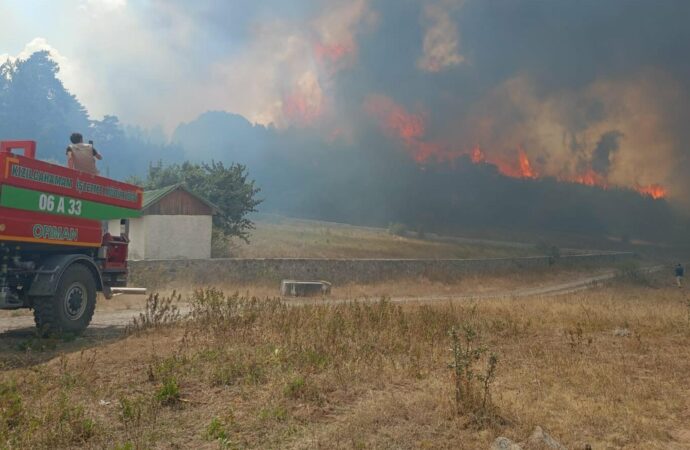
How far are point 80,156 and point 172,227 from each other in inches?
689

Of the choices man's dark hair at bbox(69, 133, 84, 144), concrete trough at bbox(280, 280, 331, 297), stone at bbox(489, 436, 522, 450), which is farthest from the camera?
concrete trough at bbox(280, 280, 331, 297)

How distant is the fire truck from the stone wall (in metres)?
11.2

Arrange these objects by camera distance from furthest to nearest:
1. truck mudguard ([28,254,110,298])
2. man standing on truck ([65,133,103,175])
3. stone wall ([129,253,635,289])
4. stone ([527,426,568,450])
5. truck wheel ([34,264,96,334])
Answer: stone wall ([129,253,635,289]) → man standing on truck ([65,133,103,175]) → truck wheel ([34,264,96,334]) → truck mudguard ([28,254,110,298]) → stone ([527,426,568,450])

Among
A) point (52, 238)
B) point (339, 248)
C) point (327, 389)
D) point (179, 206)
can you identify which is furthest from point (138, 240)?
point (327, 389)

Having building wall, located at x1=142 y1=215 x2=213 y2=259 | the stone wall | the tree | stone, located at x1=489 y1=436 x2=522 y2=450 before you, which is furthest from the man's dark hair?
the tree

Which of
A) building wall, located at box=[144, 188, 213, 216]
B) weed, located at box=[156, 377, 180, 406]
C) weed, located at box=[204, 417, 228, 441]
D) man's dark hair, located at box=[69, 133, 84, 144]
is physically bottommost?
weed, located at box=[204, 417, 228, 441]

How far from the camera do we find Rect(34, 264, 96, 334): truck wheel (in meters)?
8.93

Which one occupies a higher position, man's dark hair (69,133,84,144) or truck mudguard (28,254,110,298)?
man's dark hair (69,133,84,144)

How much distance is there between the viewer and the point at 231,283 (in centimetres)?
2342

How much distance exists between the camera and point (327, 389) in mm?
6277

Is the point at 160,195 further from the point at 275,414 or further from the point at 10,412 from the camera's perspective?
the point at 275,414

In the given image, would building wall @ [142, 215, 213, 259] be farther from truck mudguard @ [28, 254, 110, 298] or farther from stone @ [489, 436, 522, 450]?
stone @ [489, 436, 522, 450]

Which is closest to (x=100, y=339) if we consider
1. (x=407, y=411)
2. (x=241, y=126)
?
(x=407, y=411)

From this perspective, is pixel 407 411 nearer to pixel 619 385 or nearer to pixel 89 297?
pixel 619 385
